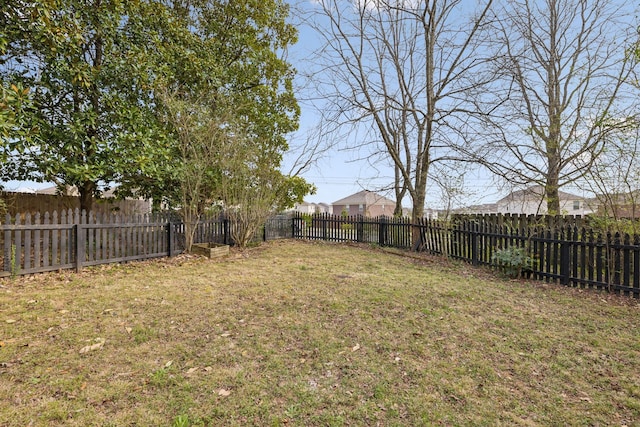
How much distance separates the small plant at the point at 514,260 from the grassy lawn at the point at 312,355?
1.06 metres

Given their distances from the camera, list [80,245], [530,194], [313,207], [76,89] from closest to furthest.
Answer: [80,245], [76,89], [530,194], [313,207]

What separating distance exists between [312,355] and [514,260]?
532 centimetres

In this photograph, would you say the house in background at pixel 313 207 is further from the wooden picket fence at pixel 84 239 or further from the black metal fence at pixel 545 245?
the wooden picket fence at pixel 84 239

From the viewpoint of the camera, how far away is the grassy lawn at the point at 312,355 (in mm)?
2195

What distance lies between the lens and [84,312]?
388cm

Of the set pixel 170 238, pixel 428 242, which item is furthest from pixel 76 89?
pixel 428 242

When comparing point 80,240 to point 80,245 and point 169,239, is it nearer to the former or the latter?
point 80,245

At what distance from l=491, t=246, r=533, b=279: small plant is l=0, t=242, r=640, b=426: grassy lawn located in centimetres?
106

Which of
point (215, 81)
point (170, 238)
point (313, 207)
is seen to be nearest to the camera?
point (170, 238)

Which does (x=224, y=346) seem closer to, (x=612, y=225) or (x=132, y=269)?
(x=132, y=269)

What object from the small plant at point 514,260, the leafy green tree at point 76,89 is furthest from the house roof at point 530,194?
the leafy green tree at point 76,89

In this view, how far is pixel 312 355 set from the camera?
2.97 meters

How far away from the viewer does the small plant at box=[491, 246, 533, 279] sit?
6.28 metres

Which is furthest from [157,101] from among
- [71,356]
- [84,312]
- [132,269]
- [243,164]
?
[71,356]
